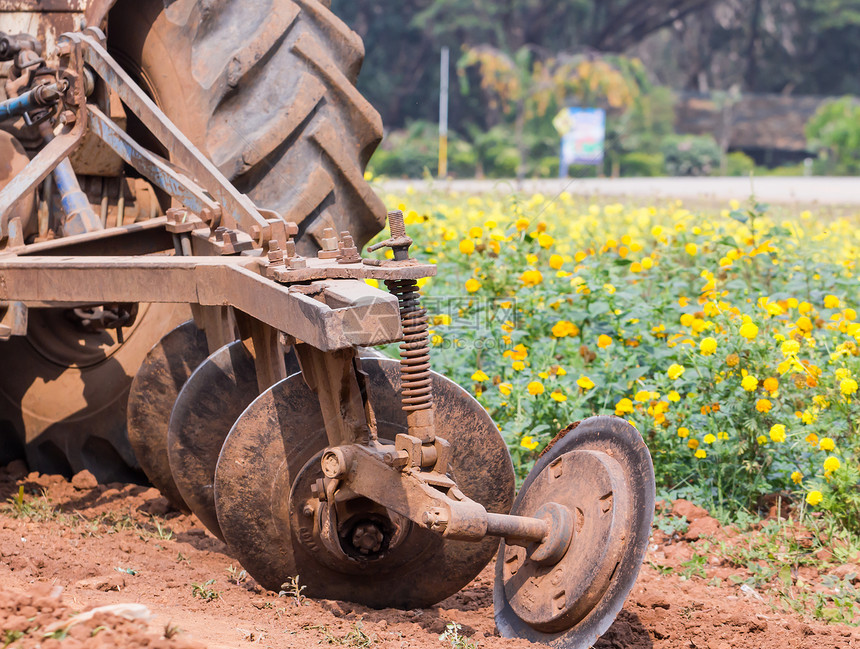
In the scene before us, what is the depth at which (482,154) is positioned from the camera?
34.5 m

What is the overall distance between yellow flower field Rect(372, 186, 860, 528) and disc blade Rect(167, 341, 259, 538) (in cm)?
104

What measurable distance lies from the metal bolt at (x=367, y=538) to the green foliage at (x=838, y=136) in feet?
106

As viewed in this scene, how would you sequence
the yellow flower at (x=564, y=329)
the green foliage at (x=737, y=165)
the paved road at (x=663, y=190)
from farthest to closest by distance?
the green foliage at (x=737, y=165) → the paved road at (x=663, y=190) → the yellow flower at (x=564, y=329)

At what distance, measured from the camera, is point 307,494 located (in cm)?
260

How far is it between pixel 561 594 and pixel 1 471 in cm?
224

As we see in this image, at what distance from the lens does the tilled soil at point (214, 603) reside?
77.0 inches

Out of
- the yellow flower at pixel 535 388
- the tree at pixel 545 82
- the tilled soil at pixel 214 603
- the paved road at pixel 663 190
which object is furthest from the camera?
the tree at pixel 545 82

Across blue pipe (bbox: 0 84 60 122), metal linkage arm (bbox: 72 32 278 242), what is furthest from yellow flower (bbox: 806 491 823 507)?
blue pipe (bbox: 0 84 60 122)

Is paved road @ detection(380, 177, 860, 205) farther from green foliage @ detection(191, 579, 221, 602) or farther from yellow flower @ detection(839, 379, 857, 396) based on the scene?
green foliage @ detection(191, 579, 221, 602)

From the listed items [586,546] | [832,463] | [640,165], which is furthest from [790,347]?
[640,165]

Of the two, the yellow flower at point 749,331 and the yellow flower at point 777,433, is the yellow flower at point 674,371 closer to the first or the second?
the yellow flower at point 749,331

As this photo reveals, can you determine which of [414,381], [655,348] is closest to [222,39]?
[414,381]

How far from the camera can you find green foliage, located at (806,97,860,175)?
32094 millimetres

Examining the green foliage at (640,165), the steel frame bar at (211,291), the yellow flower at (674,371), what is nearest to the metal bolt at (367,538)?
the steel frame bar at (211,291)
